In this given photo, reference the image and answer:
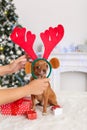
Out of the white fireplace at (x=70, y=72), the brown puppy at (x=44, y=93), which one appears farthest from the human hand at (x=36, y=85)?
the white fireplace at (x=70, y=72)

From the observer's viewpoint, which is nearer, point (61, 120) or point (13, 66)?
point (61, 120)

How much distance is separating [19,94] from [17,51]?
249 centimetres

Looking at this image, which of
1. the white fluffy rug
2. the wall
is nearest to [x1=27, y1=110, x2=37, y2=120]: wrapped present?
the white fluffy rug

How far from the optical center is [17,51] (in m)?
3.51

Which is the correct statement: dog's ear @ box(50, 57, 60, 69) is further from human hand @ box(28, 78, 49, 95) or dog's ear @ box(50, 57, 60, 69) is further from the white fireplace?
the white fireplace

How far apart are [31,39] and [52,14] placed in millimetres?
2941

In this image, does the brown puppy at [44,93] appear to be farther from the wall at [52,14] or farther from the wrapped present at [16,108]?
the wall at [52,14]

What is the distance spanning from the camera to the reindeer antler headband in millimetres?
1234

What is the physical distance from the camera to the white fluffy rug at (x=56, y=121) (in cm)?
108

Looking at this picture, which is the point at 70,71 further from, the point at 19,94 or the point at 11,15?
the point at 19,94

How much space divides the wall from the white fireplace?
511 mm

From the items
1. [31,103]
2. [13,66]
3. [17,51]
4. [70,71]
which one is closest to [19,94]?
[31,103]

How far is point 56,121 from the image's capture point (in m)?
1.15

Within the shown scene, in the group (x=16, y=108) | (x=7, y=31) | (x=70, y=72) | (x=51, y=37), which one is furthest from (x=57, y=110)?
(x=70, y=72)
